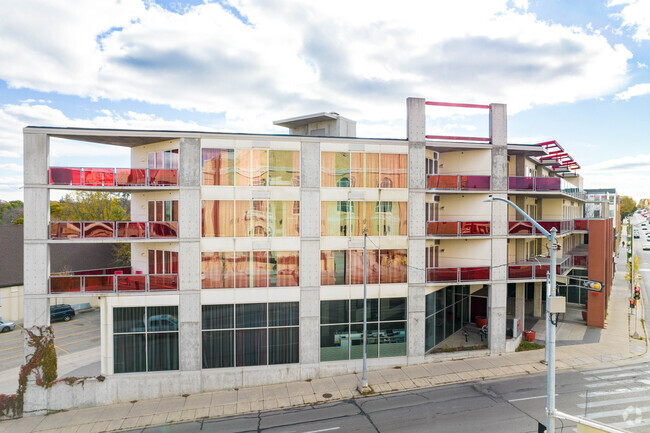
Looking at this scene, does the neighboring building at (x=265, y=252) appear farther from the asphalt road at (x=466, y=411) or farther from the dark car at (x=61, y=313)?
the dark car at (x=61, y=313)

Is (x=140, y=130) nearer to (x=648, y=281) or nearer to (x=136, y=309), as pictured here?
(x=136, y=309)

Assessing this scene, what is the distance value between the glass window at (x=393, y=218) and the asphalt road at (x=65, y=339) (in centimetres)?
2384

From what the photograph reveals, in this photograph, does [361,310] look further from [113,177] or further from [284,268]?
[113,177]

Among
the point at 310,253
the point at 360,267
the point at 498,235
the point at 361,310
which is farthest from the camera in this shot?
the point at 498,235

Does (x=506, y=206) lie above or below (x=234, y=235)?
above

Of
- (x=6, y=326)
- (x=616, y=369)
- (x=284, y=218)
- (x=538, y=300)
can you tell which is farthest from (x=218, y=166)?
(x=538, y=300)

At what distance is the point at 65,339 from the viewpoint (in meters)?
30.4

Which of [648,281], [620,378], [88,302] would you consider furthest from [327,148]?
[648,281]

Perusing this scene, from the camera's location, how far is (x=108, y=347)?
19719 millimetres

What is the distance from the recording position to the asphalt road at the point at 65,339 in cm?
2675

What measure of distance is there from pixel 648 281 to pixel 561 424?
4748 centimetres

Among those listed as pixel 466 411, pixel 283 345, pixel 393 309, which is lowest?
pixel 466 411

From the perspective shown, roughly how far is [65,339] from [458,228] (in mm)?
31423

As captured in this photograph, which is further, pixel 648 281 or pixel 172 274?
pixel 648 281
